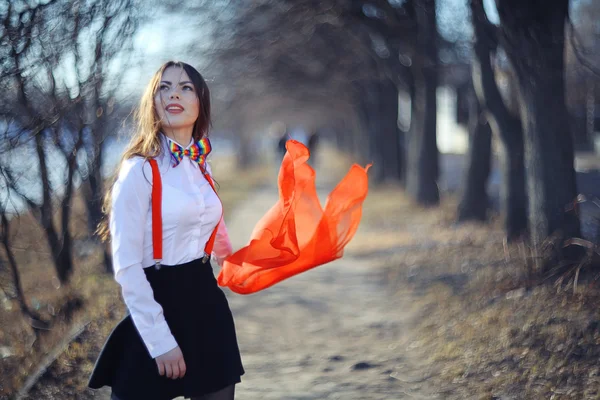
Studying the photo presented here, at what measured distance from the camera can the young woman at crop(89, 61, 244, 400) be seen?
2801 mm

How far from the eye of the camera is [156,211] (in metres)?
2.85

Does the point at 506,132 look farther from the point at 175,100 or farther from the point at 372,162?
the point at 175,100

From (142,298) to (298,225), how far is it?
119cm

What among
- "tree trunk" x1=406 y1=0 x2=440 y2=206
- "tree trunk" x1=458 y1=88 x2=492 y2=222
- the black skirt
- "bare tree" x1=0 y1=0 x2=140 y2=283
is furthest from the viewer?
"tree trunk" x1=406 y1=0 x2=440 y2=206

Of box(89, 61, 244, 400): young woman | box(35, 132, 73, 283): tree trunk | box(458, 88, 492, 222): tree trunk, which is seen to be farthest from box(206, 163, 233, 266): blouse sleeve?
box(458, 88, 492, 222): tree trunk

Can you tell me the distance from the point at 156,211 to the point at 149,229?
84 millimetres

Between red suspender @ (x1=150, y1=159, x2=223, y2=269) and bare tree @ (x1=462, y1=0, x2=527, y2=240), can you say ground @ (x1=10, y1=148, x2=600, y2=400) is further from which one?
red suspender @ (x1=150, y1=159, x2=223, y2=269)

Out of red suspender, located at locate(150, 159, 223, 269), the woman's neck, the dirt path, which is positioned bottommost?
the dirt path

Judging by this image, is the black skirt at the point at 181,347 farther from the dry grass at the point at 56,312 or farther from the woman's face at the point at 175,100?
the dry grass at the point at 56,312

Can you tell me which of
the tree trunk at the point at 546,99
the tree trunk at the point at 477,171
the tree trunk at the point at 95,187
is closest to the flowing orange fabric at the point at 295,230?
the tree trunk at the point at 95,187

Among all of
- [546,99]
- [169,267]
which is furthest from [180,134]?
[546,99]

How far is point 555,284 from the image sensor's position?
6934 millimetres

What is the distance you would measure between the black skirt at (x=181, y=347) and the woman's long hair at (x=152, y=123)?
464 mm

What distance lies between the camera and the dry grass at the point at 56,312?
570 centimetres
